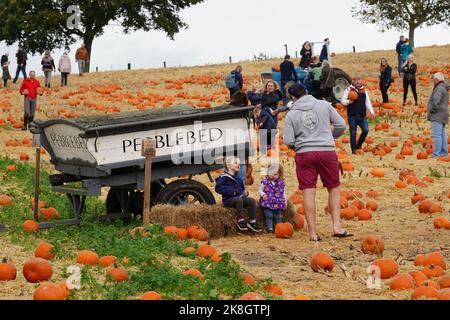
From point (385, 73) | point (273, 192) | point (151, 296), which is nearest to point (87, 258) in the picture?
point (151, 296)

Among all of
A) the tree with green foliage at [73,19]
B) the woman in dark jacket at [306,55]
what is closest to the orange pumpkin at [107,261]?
the woman in dark jacket at [306,55]

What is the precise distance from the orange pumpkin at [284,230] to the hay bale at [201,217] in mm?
595

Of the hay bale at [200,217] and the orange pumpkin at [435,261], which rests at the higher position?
the hay bale at [200,217]

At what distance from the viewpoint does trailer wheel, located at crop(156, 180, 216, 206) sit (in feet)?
43.8

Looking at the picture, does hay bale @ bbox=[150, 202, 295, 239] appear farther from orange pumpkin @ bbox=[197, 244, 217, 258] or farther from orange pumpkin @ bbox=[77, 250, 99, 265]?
orange pumpkin @ bbox=[77, 250, 99, 265]

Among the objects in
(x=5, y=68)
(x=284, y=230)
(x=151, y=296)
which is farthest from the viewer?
(x=5, y=68)

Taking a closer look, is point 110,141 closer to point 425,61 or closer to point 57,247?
point 57,247

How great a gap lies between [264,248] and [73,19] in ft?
131

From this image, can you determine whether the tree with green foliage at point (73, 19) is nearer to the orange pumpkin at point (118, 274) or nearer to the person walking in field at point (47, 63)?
the person walking in field at point (47, 63)

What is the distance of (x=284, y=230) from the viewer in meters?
13.0

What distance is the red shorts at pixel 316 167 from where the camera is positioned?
41.6 feet

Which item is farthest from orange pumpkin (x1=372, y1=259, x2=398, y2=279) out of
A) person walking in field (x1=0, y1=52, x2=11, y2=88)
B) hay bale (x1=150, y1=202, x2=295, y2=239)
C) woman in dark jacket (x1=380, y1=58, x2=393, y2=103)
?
person walking in field (x1=0, y1=52, x2=11, y2=88)

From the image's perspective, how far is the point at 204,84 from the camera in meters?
38.0

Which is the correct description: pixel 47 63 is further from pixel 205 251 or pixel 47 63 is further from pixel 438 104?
pixel 205 251
